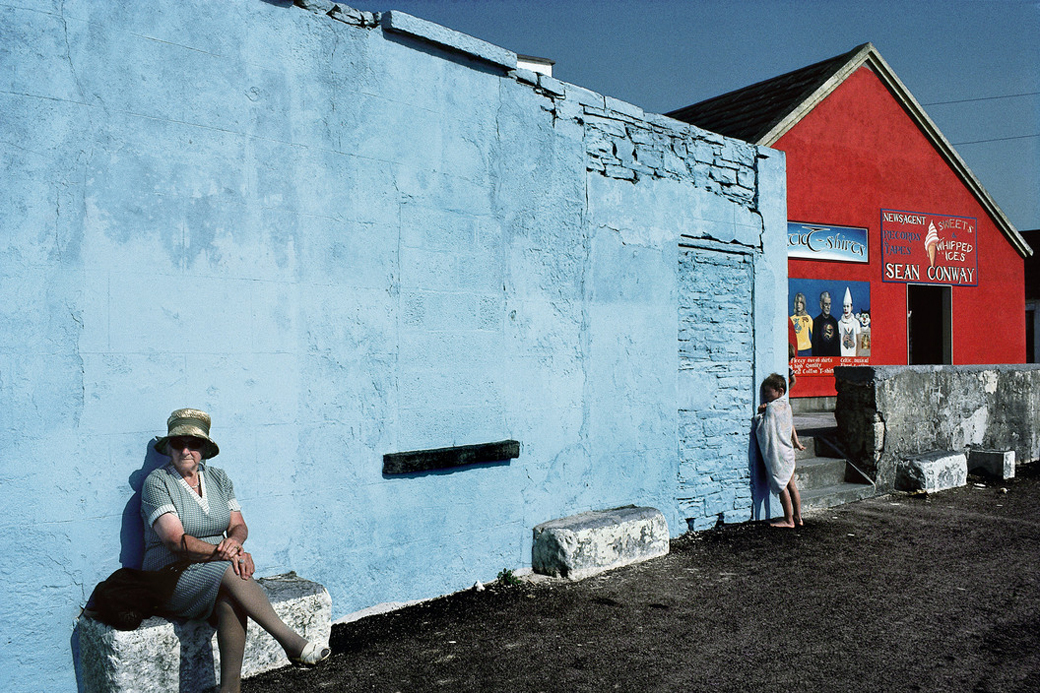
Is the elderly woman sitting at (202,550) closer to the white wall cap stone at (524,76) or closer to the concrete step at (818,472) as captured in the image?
the white wall cap stone at (524,76)

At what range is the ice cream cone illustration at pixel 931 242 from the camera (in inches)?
606

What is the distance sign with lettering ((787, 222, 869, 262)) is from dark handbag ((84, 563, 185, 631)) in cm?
1120

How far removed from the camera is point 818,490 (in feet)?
28.2

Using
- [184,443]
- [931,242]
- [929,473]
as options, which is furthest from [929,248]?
A: [184,443]

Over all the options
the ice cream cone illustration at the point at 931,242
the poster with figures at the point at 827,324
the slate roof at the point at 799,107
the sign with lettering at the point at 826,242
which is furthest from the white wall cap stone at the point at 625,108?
the ice cream cone illustration at the point at 931,242

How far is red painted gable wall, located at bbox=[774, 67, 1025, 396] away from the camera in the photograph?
13.5 metres

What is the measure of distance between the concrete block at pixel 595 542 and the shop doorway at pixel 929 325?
1132 cm

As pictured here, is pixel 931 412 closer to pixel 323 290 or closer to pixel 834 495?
pixel 834 495

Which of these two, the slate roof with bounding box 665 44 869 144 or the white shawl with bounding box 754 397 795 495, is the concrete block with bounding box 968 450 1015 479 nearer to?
the white shawl with bounding box 754 397 795 495

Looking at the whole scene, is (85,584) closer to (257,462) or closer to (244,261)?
(257,462)

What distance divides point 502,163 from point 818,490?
517 centimetres

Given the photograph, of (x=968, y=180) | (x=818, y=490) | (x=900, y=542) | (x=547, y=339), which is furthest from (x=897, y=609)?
(x=968, y=180)

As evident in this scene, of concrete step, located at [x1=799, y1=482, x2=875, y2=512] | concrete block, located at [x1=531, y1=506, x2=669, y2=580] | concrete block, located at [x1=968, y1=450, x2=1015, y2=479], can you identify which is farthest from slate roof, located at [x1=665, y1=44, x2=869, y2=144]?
concrete block, located at [x1=531, y1=506, x2=669, y2=580]

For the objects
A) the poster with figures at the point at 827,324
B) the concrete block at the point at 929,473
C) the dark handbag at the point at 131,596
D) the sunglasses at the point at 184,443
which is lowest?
the concrete block at the point at 929,473
